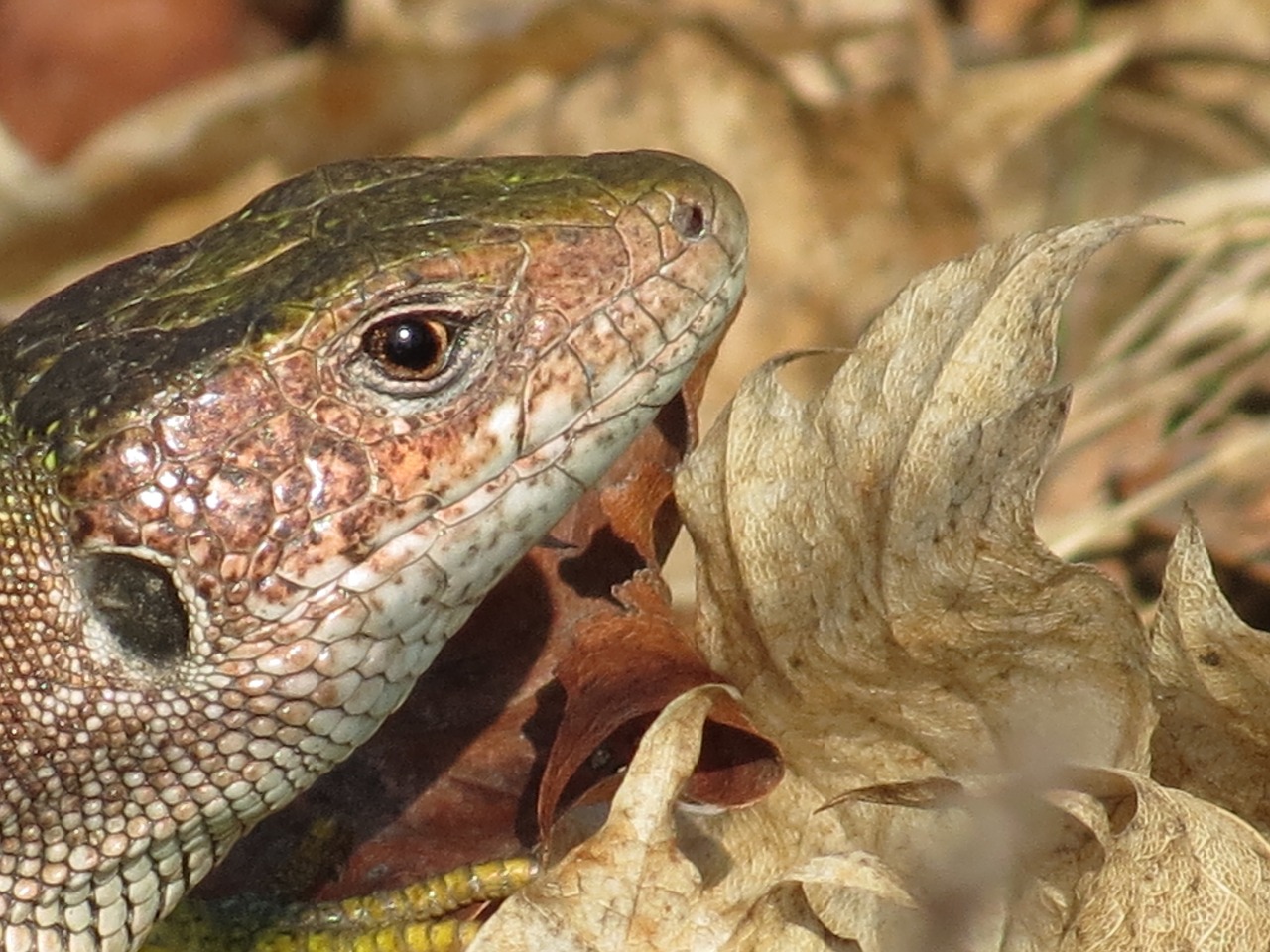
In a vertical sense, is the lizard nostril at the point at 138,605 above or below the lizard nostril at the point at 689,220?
below

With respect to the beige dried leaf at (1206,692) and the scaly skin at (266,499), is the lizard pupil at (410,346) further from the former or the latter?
the beige dried leaf at (1206,692)

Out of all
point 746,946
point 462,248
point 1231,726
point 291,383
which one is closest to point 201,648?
point 291,383

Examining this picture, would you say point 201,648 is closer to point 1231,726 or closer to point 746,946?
point 746,946

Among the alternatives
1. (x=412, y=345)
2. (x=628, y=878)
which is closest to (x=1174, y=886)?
(x=628, y=878)

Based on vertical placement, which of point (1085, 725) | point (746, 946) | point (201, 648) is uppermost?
point (201, 648)

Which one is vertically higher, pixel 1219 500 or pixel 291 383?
pixel 291 383

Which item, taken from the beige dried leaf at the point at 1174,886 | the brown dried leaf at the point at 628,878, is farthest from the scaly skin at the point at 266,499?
the beige dried leaf at the point at 1174,886

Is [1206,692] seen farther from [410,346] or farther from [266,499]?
[266,499]
